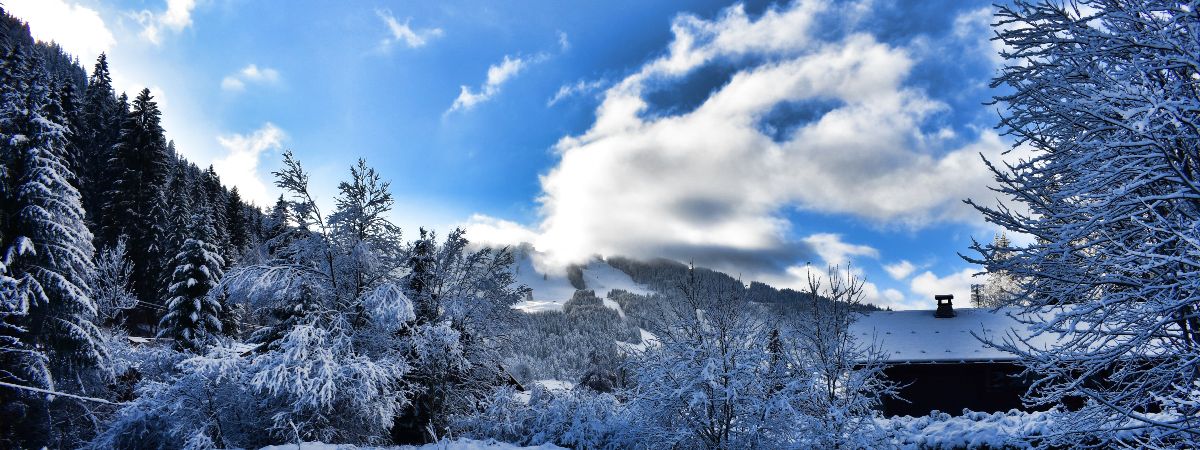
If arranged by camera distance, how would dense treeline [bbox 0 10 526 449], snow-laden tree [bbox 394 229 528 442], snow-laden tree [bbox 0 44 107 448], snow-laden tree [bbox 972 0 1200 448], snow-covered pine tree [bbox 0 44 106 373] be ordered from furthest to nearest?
snow-laden tree [bbox 394 229 528 442], snow-covered pine tree [bbox 0 44 106 373], snow-laden tree [bbox 0 44 107 448], dense treeline [bbox 0 10 526 449], snow-laden tree [bbox 972 0 1200 448]

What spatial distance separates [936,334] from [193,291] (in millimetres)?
32435

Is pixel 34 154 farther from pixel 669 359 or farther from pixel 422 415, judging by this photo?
pixel 669 359

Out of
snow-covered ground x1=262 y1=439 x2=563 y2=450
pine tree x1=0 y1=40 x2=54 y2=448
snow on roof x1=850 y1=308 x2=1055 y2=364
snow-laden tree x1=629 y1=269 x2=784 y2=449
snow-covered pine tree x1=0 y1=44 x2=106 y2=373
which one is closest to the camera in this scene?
snow-covered ground x1=262 y1=439 x2=563 y2=450

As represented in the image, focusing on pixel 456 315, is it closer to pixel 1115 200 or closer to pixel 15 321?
pixel 15 321

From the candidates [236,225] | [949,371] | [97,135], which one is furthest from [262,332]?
[97,135]

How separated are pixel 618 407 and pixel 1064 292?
43.5 ft

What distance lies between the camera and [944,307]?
25.0 m

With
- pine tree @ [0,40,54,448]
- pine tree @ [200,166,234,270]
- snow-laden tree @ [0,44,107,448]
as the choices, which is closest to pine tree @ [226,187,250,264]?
pine tree @ [200,166,234,270]

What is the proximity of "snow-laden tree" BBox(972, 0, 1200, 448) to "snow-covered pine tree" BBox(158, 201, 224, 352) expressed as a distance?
27911 millimetres

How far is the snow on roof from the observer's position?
70.0 feet

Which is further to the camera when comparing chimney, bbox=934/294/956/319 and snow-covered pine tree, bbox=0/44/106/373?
chimney, bbox=934/294/956/319

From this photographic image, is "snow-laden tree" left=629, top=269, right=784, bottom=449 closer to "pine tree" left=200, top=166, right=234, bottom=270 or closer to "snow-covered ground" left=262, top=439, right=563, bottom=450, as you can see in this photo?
"snow-covered ground" left=262, top=439, right=563, bottom=450

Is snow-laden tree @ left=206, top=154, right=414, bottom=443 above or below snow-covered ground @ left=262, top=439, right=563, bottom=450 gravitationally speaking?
above

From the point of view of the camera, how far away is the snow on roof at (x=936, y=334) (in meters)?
21.3
